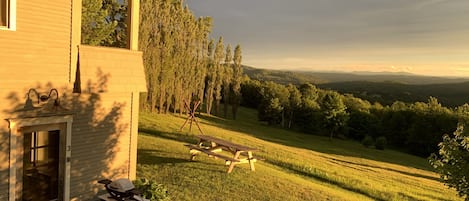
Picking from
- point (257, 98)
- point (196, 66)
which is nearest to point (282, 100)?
point (257, 98)

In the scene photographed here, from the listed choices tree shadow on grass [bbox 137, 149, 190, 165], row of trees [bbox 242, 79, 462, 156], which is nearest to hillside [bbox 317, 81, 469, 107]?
row of trees [bbox 242, 79, 462, 156]

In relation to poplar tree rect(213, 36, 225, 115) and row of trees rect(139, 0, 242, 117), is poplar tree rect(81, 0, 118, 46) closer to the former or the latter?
row of trees rect(139, 0, 242, 117)

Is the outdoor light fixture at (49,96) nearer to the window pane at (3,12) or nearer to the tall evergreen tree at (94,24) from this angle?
the window pane at (3,12)

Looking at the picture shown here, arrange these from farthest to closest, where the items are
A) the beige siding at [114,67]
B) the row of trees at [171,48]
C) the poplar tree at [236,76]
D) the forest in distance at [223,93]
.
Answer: the poplar tree at [236,76], the forest in distance at [223,93], the row of trees at [171,48], the beige siding at [114,67]

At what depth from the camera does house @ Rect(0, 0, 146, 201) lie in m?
7.32

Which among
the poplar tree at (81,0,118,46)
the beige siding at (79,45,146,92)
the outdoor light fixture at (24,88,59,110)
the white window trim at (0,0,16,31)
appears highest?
the poplar tree at (81,0,118,46)

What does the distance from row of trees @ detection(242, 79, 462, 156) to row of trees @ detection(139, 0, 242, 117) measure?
1129 cm

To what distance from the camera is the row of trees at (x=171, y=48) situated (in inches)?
1104

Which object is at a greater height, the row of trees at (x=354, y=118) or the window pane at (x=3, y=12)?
the window pane at (x=3, y=12)

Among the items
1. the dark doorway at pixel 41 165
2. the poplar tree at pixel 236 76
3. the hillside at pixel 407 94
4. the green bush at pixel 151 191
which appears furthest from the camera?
the hillside at pixel 407 94

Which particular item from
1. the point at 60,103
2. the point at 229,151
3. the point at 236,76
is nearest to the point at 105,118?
the point at 60,103

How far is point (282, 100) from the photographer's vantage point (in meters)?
67.0

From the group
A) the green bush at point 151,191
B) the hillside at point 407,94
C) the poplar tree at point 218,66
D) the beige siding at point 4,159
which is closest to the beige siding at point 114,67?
the beige siding at point 4,159

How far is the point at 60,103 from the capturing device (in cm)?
805
